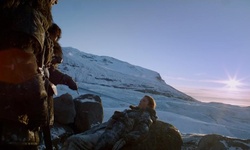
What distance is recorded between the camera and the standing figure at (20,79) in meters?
1.33

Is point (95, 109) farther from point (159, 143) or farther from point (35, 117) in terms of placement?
point (35, 117)

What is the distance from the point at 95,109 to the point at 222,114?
168ft

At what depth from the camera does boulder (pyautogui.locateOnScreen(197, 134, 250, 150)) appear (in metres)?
6.45

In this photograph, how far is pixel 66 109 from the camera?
1000 cm

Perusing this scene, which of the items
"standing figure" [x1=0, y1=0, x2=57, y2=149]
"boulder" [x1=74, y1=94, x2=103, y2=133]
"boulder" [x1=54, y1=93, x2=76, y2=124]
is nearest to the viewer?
"standing figure" [x1=0, y1=0, x2=57, y2=149]

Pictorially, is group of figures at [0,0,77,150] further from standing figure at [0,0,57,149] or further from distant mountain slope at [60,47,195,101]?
distant mountain slope at [60,47,195,101]

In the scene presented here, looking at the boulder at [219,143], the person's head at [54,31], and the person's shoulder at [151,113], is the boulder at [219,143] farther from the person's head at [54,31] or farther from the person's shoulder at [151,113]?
the person's head at [54,31]

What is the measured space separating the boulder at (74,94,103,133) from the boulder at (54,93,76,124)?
0.36 m

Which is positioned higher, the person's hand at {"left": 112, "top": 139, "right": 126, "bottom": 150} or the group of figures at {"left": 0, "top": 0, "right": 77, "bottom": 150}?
the group of figures at {"left": 0, "top": 0, "right": 77, "bottom": 150}

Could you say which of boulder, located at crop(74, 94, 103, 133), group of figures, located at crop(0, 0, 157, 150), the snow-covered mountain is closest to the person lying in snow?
group of figures, located at crop(0, 0, 157, 150)

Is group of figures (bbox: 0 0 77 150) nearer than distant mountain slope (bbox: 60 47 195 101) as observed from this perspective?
Yes

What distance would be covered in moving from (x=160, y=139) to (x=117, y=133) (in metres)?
0.86

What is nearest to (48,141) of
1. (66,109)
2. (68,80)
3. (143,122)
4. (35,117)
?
(35,117)

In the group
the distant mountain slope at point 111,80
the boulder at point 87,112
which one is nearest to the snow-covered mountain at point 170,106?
the distant mountain slope at point 111,80
